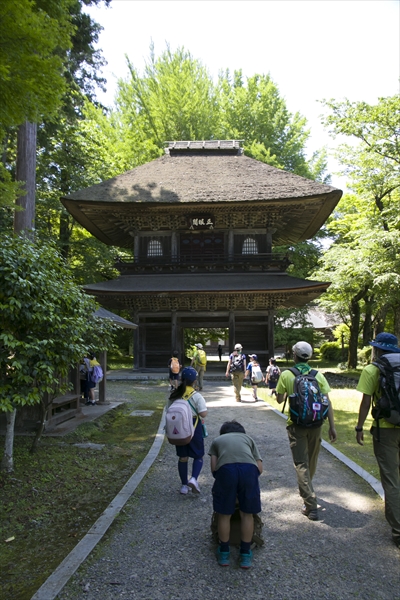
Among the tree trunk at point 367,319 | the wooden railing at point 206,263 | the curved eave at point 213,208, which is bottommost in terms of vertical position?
the tree trunk at point 367,319

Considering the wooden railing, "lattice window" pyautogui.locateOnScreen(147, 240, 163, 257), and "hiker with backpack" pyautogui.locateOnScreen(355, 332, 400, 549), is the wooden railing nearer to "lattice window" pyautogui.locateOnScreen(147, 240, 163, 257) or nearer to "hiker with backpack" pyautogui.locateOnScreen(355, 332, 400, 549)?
"lattice window" pyautogui.locateOnScreen(147, 240, 163, 257)

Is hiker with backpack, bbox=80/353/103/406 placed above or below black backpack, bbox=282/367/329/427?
below

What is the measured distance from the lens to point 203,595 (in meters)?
3.08

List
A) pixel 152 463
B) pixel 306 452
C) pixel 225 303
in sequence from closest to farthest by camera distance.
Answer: pixel 306 452 < pixel 152 463 < pixel 225 303

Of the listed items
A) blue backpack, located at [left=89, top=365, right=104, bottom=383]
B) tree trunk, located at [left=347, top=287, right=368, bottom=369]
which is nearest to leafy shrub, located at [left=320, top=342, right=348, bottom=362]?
tree trunk, located at [left=347, top=287, right=368, bottom=369]

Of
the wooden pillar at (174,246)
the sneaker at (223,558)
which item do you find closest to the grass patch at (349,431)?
the sneaker at (223,558)

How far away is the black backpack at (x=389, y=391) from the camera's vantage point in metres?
3.86

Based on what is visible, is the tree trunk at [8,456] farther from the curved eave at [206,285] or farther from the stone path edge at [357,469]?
the curved eave at [206,285]

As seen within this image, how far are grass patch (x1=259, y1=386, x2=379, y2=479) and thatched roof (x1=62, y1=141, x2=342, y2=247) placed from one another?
8784 mm

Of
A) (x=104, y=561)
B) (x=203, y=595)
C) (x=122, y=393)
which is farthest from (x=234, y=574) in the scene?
(x=122, y=393)

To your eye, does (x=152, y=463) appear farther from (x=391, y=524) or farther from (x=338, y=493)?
(x=391, y=524)

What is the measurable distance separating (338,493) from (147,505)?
236cm

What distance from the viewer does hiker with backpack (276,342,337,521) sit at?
13.8 ft

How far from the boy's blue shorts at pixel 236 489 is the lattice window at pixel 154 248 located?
17.9 metres
